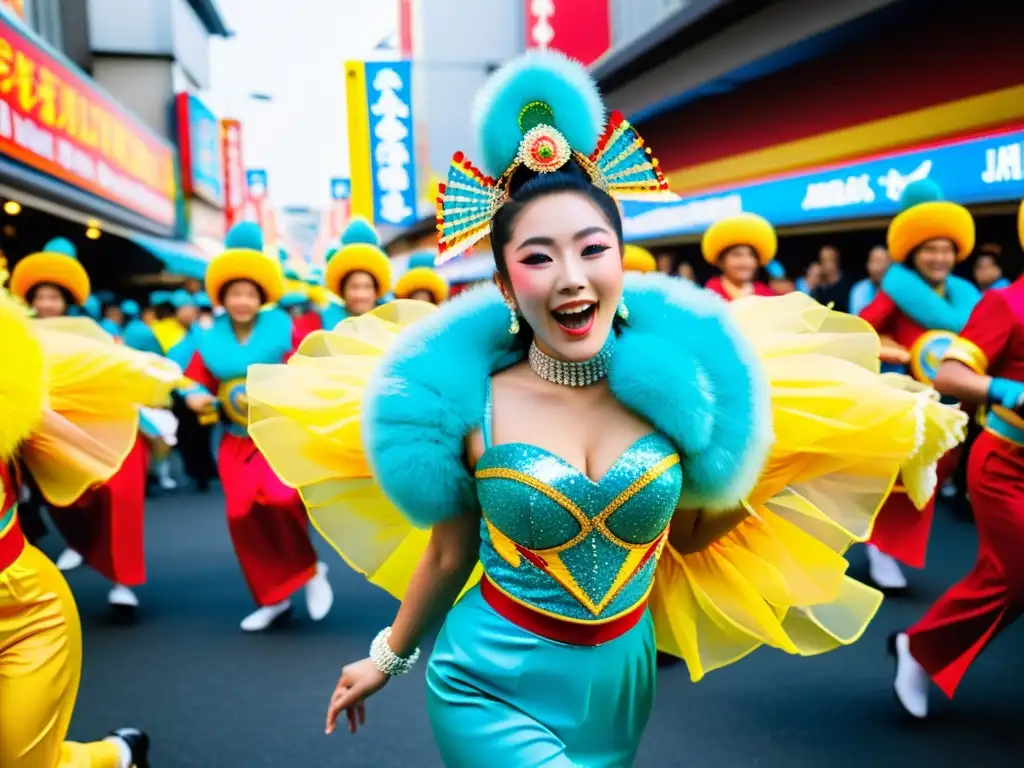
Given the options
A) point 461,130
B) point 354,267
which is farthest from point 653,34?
point 461,130

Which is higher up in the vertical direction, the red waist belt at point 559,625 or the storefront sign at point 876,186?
the storefront sign at point 876,186

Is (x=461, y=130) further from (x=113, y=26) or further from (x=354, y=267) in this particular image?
(x=354, y=267)

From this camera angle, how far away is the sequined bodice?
1.60 meters

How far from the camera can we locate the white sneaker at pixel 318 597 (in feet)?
15.5

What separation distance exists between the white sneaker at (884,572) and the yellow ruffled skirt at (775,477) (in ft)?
9.59

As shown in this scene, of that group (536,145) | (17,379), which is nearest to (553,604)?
(536,145)

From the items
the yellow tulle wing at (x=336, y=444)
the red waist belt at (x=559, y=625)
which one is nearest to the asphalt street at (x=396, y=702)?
the yellow tulle wing at (x=336, y=444)

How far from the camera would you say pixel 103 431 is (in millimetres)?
2584

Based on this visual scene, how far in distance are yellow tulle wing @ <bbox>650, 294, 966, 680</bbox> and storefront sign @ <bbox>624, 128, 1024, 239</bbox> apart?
442cm

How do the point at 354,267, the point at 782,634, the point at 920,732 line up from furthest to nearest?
the point at 354,267
the point at 920,732
the point at 782,634

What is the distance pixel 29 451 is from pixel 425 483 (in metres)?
1.28

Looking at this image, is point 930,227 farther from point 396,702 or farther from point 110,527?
point 110,527

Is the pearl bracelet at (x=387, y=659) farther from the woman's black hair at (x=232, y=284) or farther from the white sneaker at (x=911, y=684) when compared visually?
the woman's black hair at (x=232, y=284)

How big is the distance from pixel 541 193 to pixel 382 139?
1430cm
